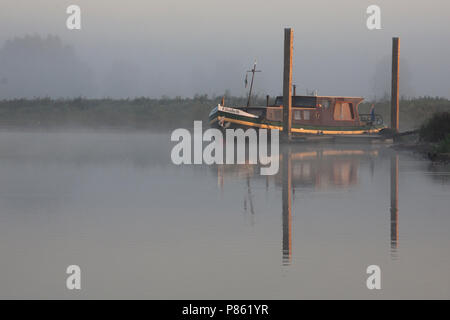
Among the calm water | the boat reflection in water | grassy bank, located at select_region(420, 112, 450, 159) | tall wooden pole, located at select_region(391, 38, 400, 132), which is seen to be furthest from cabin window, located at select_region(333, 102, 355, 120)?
the calm water

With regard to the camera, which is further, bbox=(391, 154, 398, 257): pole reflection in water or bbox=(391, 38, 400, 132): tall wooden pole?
bbox=(391, 38, 400, 132): tall wooden pole

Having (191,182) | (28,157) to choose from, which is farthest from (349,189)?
(28,157)

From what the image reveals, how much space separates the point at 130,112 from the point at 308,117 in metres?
34.4

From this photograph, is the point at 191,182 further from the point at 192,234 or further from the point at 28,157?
the point at 28,157

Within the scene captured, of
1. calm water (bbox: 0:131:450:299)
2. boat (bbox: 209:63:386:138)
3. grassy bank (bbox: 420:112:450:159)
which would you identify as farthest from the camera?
boat (bbox: 209:63:386:138)

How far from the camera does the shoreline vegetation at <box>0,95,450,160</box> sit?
2714 inches

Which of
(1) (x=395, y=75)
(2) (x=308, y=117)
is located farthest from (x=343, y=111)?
(1) (x=395, y=75)

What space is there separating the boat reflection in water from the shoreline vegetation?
37.0 meters

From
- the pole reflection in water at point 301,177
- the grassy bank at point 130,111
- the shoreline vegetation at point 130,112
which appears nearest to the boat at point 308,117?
the pole reflection in water at point 301,177

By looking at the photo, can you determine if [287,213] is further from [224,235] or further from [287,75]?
[287,75]

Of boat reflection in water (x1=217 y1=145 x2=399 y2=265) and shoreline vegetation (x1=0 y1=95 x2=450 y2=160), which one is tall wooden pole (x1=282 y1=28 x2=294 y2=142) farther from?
shoreline vegetation (x1=0 y1=95 x2=450 y2=160)

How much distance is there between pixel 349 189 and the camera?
17.3 meters

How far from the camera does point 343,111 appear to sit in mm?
46438

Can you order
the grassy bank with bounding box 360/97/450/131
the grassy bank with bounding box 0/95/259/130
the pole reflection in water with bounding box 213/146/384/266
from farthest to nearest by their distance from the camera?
the grassy bank with bounding box 0/95/259/130
the grassy bank with bounding box 360/97/450/131
the pole reflection in water with bounding box 213/146/384/266
